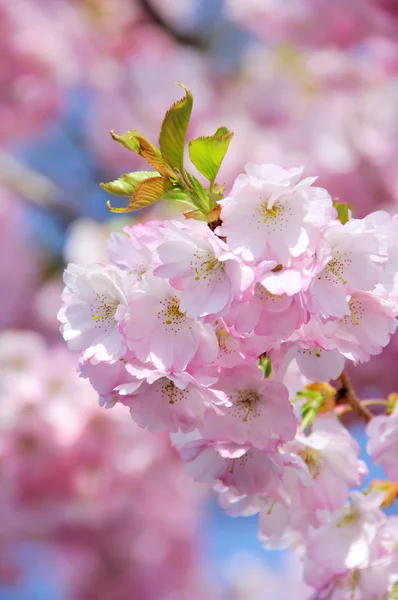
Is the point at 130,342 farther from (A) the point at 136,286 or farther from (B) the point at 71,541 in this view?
(B) the point at 71,541

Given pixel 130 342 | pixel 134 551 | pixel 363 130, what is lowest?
pixel 134 551

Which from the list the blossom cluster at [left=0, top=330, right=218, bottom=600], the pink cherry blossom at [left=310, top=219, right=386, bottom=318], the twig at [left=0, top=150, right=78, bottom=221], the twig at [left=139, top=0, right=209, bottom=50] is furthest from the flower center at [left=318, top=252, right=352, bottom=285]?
the twig at [left=139, top=0, right=209, bottom=50]

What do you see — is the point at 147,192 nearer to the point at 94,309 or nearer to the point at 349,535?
the point at 94,309

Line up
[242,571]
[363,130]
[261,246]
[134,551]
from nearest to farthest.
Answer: [261,246]
[363,130]
[134,551]
[242,571]

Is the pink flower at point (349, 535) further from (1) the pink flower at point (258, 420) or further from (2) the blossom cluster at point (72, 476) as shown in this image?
(2) the blossom cluster at point (72, 476)

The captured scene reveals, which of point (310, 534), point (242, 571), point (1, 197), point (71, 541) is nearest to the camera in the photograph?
point (310, 534)

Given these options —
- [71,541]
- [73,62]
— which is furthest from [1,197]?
[71,541]

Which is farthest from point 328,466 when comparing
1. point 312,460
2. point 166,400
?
point 166,400
